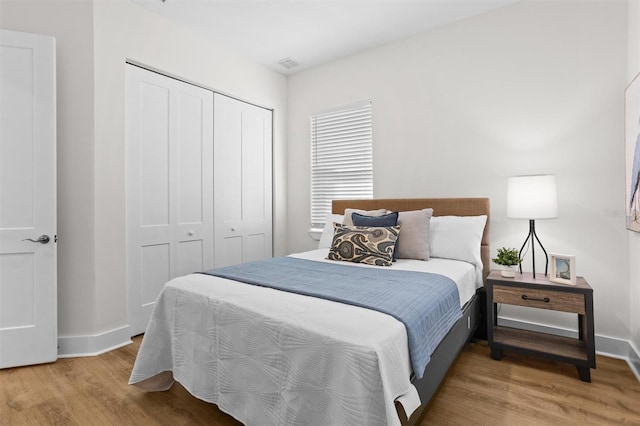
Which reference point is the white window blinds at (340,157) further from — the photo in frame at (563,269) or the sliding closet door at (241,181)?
the photo in frame at (563,269)

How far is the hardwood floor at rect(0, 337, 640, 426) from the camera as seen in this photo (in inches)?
67.6

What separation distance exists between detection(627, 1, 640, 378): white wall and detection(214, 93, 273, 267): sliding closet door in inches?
136

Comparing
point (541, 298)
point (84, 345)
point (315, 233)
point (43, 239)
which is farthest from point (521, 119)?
point (84, 345)

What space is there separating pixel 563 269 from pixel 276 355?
2.11 m

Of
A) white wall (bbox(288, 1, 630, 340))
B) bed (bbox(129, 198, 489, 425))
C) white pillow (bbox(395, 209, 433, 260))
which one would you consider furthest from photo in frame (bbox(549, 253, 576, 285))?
white pillow (bbox(395, 209, 433, 260))

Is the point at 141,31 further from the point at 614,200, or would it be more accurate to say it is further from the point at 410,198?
the point at 614,200

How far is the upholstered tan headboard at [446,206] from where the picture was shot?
285 centimetres

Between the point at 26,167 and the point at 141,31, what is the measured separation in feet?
4.83

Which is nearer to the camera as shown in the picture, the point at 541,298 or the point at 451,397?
the point at 451,397

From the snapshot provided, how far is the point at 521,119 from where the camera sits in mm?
2785

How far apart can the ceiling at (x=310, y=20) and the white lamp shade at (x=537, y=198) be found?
64.8 inches

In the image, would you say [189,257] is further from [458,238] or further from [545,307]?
[545,307]

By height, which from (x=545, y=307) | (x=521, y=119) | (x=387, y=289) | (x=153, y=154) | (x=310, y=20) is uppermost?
(x=310, y=20)

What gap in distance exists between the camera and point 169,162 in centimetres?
312
